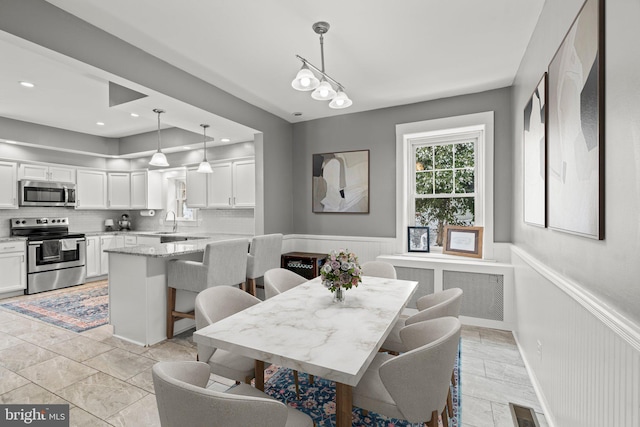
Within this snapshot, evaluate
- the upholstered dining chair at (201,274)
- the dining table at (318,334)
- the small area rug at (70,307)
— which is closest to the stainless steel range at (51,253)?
the small area rug at (70,307)

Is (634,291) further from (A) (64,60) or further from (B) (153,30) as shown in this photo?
(A) (64,60)

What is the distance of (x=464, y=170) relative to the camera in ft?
13.1

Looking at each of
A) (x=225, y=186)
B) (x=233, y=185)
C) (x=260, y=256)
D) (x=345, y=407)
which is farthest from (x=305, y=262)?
(x=345, y=407)

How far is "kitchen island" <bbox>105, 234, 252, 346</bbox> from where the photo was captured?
3.00 metres

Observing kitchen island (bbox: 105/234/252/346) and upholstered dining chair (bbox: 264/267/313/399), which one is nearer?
upholstered dining chair (bbox: 264/267/313/399)

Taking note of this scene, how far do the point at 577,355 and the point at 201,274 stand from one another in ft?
9.38

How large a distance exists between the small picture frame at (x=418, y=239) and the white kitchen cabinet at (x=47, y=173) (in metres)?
6.17

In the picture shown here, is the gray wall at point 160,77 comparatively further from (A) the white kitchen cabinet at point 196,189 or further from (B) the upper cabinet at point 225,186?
(A) the white kitchen cabinet at point 196,189

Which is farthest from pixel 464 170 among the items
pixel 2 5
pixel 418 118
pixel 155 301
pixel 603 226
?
pixel 2 5

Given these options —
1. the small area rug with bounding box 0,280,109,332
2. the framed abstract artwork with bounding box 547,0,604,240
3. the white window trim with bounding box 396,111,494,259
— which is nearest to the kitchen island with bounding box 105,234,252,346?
the small area rug with bounding box 0,280,109,332

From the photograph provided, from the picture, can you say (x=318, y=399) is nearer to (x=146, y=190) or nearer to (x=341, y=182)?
(x=341, y=182)

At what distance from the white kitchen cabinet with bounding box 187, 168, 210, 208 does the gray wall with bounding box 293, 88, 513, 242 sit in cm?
168

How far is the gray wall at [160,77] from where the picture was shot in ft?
6.70

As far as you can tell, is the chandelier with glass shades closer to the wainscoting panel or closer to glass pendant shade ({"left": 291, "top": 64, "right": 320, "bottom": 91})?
glass pendant shade ({"left": 291, "top": 64, "right": 320, "bottom": 91})
